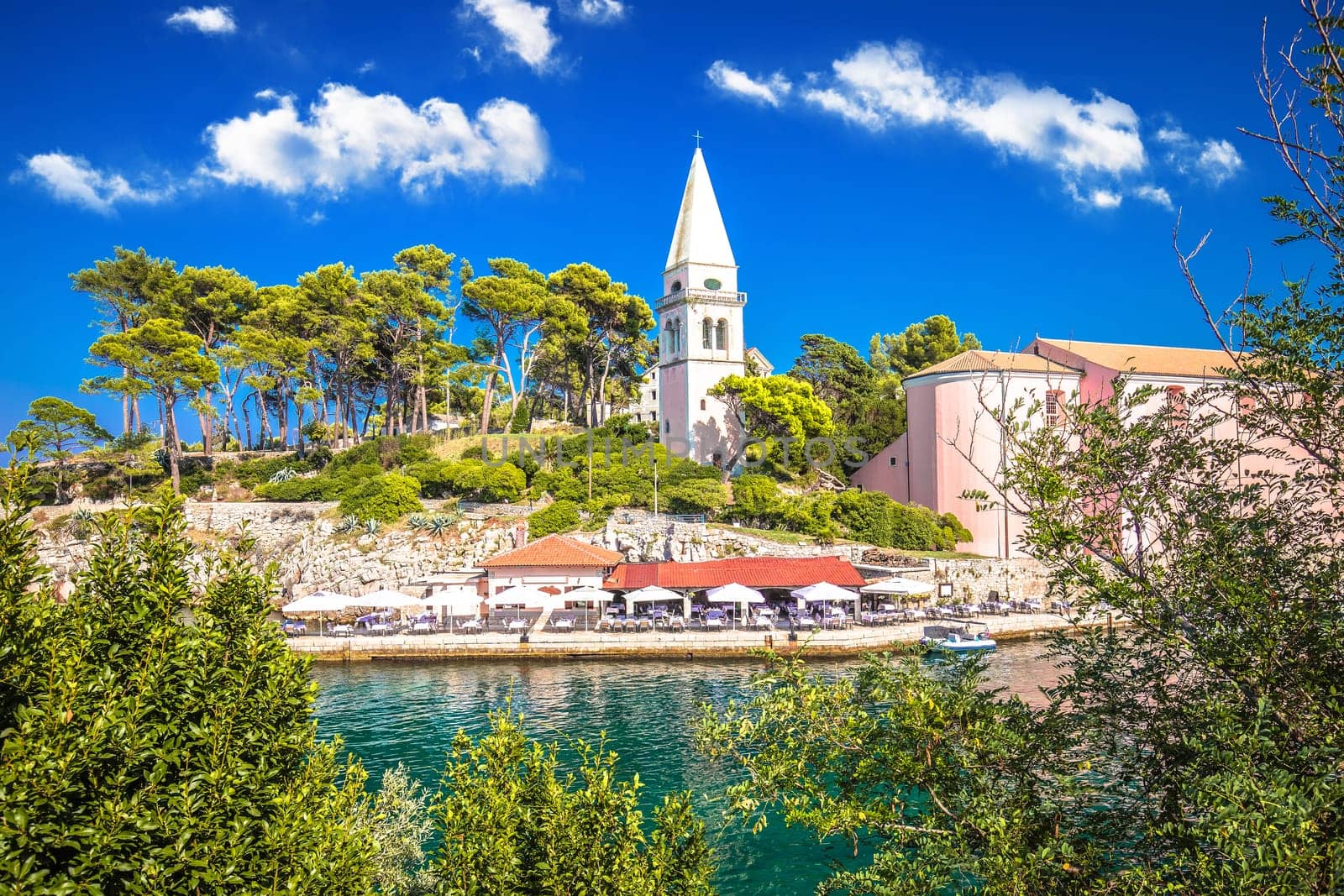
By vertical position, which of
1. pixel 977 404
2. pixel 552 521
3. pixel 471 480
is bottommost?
pixel 552 521

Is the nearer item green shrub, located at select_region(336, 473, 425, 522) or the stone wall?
the stone wall

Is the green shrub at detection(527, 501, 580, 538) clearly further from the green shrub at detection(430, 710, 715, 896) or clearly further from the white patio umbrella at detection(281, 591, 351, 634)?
the green shrub at detection(430, 710, 715, 896)

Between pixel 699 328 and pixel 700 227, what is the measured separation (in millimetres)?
5168

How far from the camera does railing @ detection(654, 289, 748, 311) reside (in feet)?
133

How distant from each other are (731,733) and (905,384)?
34.3m

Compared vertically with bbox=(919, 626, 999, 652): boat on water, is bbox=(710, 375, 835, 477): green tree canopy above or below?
above

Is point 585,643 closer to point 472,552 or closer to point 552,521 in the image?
point 552,521

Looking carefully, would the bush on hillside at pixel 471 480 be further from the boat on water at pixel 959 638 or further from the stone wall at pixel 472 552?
the boat on water at pixel 959 638

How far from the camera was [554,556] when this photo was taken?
89.6 feet

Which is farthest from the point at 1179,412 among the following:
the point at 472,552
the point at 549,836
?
the point at 472,552

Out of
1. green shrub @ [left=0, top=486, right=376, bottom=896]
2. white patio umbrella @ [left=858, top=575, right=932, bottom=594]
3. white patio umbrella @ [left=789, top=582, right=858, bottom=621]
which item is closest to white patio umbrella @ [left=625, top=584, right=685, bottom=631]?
white patio umbrella @ [left=789, top=582, right=858, bottom=621]

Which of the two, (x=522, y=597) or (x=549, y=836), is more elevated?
(x=549, y=836)

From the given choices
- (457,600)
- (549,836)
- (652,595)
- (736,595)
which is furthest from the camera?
(457,600)

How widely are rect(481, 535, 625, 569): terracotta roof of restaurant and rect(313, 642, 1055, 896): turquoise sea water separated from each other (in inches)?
177
